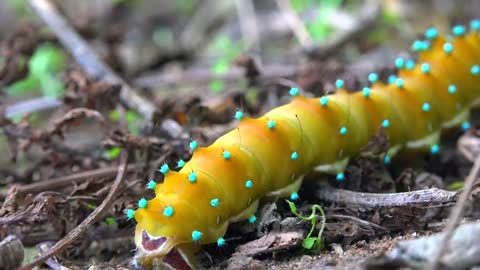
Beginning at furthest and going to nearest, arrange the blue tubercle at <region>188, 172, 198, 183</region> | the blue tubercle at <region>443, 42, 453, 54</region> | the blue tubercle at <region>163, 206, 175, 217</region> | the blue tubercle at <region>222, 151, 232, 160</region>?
the blue tubercle at <region>443, 42, 453, 54</region> < the blue tubercle at <region>222, 151, 232, 160</region> < the blue tubercle at <region>188, 172, 198, 183</region> < the blue tubercle at <region>163, 206, 175, 217</region>

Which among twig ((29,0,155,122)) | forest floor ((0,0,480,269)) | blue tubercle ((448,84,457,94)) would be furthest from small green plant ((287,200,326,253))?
twig ((29,0,155,122))

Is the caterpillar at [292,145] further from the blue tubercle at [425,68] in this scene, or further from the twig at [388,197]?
the twig at [388,197]

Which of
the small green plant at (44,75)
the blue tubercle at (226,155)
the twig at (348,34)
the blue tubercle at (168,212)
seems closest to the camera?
the blue tubercle at (168,212)

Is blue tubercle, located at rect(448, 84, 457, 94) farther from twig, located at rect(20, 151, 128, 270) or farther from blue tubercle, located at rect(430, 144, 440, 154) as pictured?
twig, located at rect(20, 151, 128, 270)

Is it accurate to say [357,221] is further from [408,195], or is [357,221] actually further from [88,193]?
[88,193]

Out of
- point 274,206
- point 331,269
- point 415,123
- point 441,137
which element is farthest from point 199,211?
point 441,137

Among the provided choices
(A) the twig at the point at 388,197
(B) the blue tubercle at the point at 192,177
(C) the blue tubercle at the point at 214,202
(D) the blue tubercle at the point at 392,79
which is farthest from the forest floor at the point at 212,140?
(B) the blue tubercle at the point at 192,177

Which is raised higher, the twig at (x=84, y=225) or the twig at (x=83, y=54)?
the twig at (x=83, y=54)
